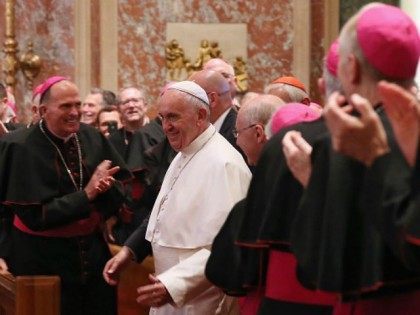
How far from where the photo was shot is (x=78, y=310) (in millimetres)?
6266

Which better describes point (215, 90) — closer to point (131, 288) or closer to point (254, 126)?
point (131, 288)

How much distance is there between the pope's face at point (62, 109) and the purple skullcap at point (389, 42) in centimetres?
336

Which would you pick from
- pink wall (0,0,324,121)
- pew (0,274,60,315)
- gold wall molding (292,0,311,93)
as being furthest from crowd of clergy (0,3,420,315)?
gold wall molding (292,0,311,93)

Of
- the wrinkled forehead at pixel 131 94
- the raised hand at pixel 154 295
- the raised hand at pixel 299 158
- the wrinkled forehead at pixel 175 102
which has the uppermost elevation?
the raised hand at pixel 299 158

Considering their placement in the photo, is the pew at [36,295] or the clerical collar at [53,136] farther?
the clerical collar at [53,136]

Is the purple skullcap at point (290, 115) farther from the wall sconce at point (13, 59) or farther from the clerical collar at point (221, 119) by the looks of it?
the wall sconce at point (13, 59)

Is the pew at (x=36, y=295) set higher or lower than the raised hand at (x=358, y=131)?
lower

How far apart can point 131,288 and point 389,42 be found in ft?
14.8

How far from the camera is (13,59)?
39.0 feet

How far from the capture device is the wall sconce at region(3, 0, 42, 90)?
38.9 feet

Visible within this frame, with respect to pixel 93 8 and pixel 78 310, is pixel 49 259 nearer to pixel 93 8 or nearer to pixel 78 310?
pixel 78 310

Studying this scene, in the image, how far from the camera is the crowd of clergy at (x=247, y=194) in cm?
285

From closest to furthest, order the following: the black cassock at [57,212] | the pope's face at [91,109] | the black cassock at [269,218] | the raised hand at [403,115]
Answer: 1. the raised hand at [403,115]
2. the black cassock at [269,218]
3. the black cassock at [57,212]
4. the pope's face at [91,109]

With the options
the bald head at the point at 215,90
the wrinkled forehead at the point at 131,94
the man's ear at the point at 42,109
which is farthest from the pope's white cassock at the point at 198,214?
the wrinkled forehead at the point at 131,94
